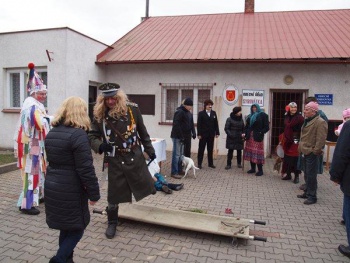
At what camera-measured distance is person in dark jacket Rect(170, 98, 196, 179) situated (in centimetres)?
713

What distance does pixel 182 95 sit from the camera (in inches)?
420

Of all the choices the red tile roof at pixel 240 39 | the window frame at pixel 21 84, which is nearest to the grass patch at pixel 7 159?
the window frame at pixel 21 84

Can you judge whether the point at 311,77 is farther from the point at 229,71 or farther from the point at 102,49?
the point at 102,49

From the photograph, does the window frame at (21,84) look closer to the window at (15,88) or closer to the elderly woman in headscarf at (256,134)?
the window at (15,88)

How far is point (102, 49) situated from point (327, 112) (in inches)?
309

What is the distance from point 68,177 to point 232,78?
8024mm

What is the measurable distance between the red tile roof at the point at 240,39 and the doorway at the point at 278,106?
4.03 feet

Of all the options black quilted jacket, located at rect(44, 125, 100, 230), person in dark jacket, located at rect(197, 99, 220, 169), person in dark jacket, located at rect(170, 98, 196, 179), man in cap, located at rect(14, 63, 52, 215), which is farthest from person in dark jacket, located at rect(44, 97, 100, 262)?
person in dark jacket, located at rect(197, 99, 220, 169)

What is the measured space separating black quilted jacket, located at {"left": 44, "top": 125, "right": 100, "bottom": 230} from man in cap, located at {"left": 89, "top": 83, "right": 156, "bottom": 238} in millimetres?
825

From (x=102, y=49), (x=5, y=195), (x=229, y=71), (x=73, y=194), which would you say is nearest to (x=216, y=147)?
(x=229, y=71)

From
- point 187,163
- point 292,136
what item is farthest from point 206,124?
point 292,136

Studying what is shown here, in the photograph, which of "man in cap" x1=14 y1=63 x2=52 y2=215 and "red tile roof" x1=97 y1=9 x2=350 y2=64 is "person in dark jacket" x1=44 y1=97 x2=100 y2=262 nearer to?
"man in cap" x1=14 y1=63 x2=52 y2=215

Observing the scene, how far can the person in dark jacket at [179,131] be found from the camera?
713 cm

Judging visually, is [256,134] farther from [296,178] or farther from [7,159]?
[7,159]
